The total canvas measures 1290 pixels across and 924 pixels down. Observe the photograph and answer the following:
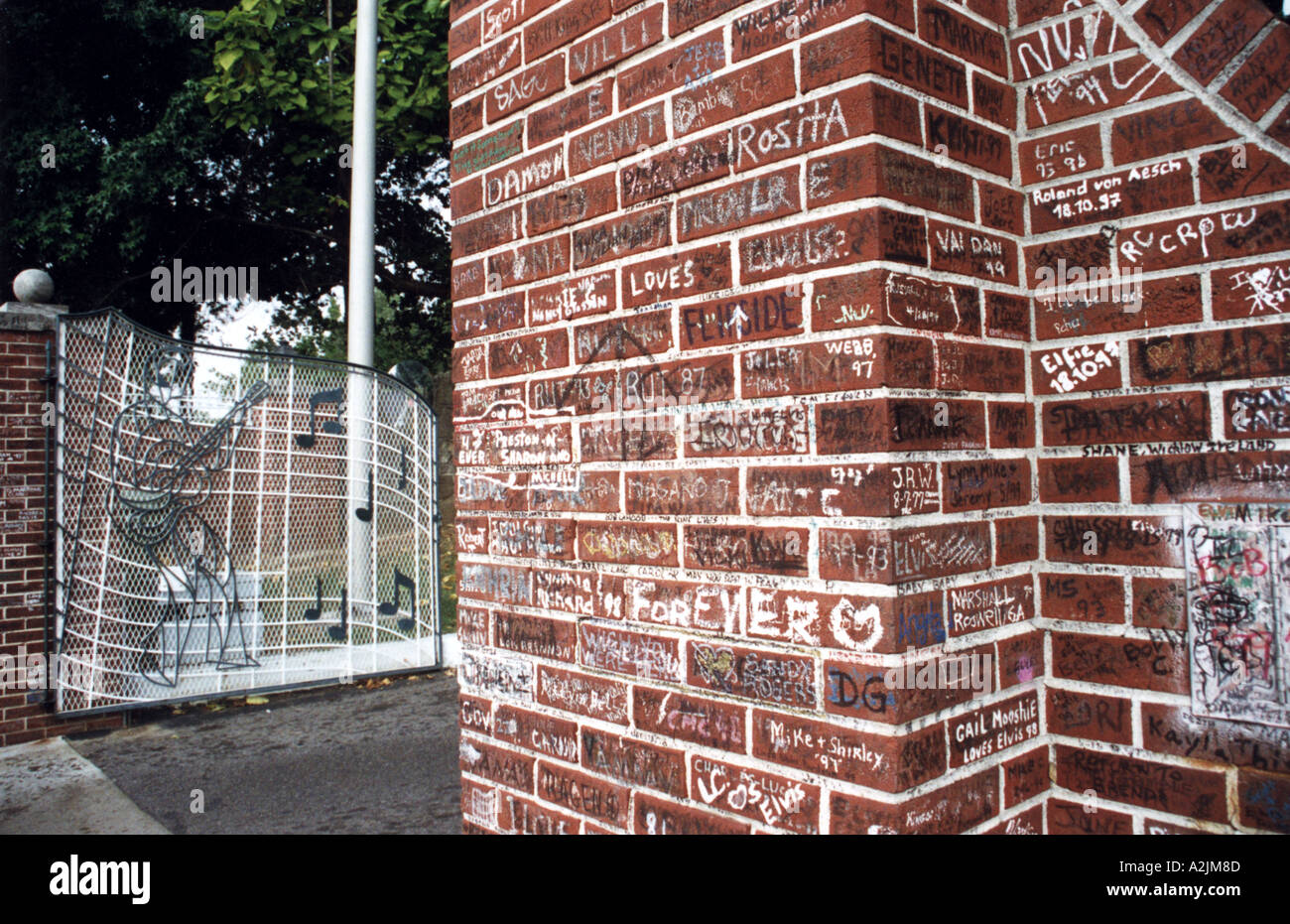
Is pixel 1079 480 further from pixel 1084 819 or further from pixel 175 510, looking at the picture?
pixel 175 510

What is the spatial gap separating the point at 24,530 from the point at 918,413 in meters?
6.10

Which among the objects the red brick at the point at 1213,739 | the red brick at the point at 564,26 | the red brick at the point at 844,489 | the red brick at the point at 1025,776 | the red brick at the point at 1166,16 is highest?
the red brick at the point at 564,26

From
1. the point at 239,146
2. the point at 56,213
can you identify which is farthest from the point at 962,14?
the point at 239,146

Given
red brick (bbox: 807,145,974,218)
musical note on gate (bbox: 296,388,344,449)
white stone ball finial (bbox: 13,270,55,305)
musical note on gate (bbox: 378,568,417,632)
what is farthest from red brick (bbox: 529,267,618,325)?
musical note on gate (bbox: 378,568,417,632)

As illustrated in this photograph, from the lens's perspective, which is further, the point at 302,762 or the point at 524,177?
the point at 302,762

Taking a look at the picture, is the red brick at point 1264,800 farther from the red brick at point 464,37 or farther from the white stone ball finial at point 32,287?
the white stone ball finial at point 32,287

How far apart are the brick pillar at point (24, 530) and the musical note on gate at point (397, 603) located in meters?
2.42

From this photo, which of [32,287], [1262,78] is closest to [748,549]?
[1262,78]

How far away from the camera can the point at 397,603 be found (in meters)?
7.85

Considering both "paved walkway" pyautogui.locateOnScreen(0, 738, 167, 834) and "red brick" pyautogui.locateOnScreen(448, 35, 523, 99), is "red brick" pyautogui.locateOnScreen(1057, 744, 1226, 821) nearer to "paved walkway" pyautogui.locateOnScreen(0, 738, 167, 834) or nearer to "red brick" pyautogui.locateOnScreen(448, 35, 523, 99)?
"red brick" pyautogui.locateOnScreen(448, 35, 523, 99)

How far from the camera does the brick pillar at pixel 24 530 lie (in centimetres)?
587

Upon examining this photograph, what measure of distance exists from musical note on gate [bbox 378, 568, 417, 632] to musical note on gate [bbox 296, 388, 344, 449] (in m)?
1.27

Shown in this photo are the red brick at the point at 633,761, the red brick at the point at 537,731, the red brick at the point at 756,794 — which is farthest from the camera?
the red brick at the point at 537,731

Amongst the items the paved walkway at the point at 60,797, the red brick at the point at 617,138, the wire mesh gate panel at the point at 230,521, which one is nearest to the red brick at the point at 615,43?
the red brick at the point at 617,138
